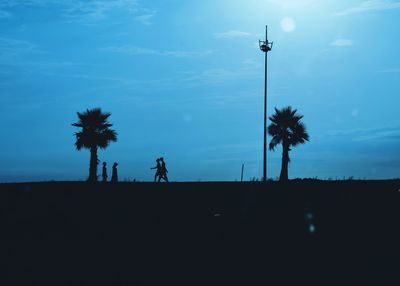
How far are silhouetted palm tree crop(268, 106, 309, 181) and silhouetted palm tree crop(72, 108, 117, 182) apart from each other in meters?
15.4

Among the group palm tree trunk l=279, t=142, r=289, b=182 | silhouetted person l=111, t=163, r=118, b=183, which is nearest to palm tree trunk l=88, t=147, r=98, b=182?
silhouetted person l=111, t=163, r=118, b=183

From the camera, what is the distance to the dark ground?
1446cm

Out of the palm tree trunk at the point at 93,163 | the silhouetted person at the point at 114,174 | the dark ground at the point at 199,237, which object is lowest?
the dark ground at the point at 199,237

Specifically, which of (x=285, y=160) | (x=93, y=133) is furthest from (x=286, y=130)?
(x=93, y=133)

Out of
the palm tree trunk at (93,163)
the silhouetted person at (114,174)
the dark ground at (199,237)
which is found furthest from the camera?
the palm tree trunk at (93,163)

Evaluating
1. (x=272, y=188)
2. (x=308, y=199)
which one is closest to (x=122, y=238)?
(x=308, y=199)

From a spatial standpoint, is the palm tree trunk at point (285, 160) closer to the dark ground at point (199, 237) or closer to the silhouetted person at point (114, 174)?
the silhouetted person at point (114, 174)

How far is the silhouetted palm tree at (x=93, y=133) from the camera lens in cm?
5219

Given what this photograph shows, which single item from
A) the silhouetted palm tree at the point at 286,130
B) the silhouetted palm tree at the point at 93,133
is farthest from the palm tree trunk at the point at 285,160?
the silhouetted palm tree at the point at 93,133

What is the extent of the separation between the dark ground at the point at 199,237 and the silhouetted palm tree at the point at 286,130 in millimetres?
25796

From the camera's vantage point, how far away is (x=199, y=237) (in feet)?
62.2

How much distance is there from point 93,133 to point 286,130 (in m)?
18.5

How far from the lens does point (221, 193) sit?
93.6ft

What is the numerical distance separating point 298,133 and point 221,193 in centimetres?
2843
